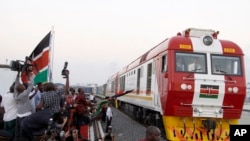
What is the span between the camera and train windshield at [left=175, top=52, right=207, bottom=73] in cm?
1082

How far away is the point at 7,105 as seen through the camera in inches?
315

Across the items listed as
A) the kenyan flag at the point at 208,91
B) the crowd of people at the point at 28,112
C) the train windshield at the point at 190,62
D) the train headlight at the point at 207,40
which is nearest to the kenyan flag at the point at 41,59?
the crowd of people at the point at 28,112

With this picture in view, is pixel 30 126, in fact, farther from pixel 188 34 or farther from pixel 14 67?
pixel 188 34

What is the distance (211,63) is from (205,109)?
129 cm

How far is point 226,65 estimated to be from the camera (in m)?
11.1

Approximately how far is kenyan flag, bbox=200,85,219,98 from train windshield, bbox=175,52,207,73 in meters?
0.46

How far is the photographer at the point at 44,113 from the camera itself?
24.1ft

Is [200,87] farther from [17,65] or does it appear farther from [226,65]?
[17,65]

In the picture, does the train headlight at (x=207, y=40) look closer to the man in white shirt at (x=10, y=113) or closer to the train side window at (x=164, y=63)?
the train side window at (x=164, y=63)

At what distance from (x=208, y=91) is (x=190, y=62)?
927 mm

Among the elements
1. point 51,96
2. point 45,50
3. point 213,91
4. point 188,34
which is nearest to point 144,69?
point 188,34

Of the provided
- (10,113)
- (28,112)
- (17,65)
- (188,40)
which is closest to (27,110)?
(28,112)

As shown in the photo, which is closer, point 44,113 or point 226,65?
point 44,113

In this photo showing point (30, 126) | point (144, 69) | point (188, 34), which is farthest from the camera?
point (144, 69)
